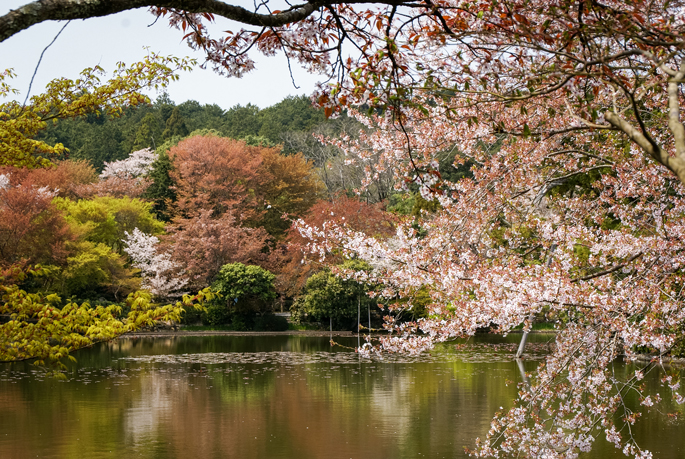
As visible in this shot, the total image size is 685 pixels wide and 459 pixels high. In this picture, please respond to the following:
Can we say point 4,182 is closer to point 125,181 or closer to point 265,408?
point 125,181

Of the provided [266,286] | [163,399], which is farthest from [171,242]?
[163,399]

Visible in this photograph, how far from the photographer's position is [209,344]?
22094 millimetres

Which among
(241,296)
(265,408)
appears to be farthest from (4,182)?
(265,408)

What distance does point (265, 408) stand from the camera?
10.5 meters

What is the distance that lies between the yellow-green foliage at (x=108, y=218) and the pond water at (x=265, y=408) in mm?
10046

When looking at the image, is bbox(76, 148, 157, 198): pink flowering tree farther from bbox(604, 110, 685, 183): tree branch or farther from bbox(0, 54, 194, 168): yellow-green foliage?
bbox(604, 110, 685, 183): tree branch

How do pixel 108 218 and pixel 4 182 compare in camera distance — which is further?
pixel 108 218

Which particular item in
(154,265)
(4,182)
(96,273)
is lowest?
(96,273)

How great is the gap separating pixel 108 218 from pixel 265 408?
63.2ft

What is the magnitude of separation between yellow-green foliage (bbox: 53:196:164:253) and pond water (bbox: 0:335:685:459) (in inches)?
396

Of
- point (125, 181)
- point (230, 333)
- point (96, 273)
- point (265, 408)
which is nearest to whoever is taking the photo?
point (265, 408)

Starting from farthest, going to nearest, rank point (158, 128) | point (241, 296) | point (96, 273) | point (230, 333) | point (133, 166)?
point (158, 128) → point (133, 166) → point (241, 296) → point (230, 333) → point (96, 273)

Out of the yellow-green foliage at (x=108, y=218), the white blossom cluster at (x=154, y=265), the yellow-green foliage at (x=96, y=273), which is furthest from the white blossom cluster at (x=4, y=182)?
the white blossom cluster at (x=154, y=265)

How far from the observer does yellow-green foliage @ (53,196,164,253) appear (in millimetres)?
25750
